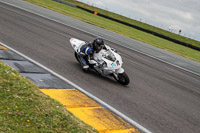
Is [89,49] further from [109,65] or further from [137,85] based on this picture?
[137,85]

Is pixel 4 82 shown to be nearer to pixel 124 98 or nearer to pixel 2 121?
pixel 2 121

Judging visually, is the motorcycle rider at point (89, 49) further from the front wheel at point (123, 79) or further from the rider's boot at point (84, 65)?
the front wheel at point (123, 79)

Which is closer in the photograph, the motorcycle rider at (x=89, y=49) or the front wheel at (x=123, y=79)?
the front wheel at (x=123, y=79)

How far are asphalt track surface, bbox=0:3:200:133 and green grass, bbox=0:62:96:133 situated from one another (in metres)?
2.17

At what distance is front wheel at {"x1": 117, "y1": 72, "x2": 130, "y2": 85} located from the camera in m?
8.32

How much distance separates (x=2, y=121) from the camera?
354cm

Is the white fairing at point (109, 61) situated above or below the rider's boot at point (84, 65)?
above

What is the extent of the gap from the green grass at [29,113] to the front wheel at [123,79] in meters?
3.91

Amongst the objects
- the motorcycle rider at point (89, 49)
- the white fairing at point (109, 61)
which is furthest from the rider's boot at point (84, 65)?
the white fairing at point (109, 61)

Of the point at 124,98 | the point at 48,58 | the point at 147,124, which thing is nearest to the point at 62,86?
the point at 124,98

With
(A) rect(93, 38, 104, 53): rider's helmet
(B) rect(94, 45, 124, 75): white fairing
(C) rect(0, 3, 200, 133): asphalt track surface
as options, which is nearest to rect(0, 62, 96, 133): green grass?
(C) rect(0, 3, 200, 133): asphalt track surface

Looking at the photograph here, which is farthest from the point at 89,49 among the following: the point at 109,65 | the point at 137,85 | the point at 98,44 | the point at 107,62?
the point at 137,85

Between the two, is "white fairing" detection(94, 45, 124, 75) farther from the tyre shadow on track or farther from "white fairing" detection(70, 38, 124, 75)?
the tyre shadow on track

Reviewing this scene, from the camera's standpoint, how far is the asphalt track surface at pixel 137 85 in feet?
20.7
